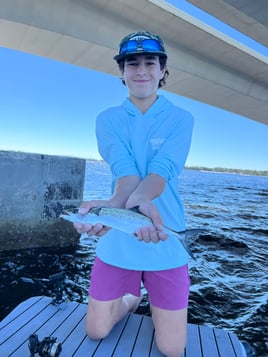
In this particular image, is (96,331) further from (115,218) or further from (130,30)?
(130,30)

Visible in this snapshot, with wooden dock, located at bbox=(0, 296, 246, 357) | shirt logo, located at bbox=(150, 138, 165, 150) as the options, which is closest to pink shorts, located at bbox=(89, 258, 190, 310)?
wooden dock, located at bbox=(0, 296, 246, 357)

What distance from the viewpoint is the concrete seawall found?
7.39 m

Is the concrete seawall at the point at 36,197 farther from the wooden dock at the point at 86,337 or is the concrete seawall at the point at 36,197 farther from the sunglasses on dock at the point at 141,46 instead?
the sunglasses on dock at the point at 141,46

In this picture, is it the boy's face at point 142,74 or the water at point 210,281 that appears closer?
the boy's face at point 142,74

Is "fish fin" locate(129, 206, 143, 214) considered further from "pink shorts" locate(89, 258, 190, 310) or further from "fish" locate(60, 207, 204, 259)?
"pink shorts" locate(89, 258, 190, 310)

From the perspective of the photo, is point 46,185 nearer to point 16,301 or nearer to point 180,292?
point 16,301

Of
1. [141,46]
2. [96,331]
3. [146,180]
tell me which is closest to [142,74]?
[141,46]

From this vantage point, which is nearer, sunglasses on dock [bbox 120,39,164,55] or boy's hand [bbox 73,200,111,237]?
boy's hand [bbox 73,200,111,237]

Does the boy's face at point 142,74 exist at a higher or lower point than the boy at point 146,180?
higher

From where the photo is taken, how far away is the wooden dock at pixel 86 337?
10.0 feet

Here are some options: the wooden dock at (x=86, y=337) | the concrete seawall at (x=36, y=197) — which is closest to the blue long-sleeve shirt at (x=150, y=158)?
the wooden dock at (x=86, y=337)

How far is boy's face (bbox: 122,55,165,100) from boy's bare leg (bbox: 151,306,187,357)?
2.20 m

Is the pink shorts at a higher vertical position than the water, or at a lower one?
higher

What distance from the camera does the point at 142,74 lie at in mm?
2891
